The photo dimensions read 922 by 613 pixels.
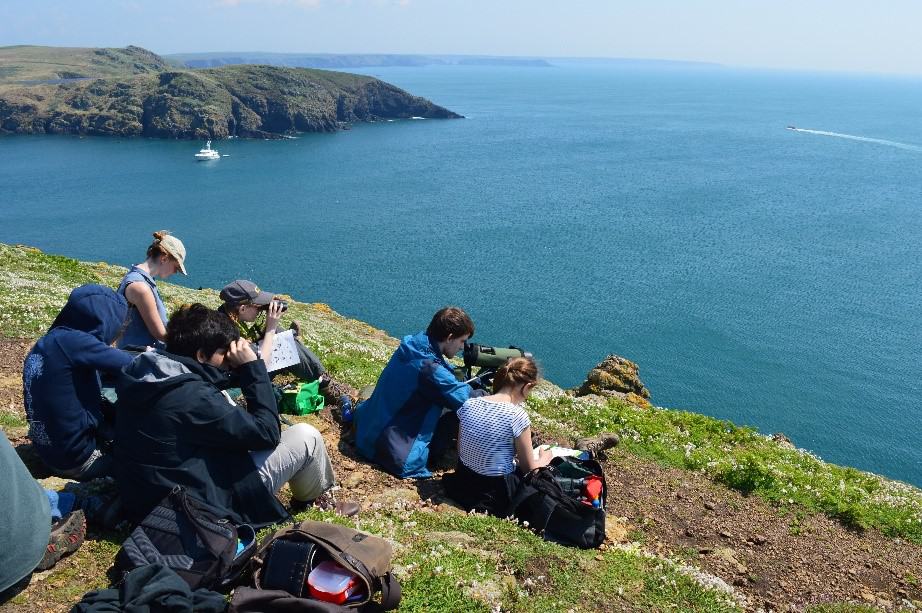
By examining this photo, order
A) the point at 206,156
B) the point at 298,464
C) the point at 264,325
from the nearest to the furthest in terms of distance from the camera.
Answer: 1. the point at 298,464
2. the point at 264,325
3. the point at 206,156

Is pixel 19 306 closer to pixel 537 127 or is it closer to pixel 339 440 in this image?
pixel 339 440

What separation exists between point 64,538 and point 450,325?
5.19 metres

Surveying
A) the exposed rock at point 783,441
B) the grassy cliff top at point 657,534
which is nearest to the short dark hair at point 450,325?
the grassy cliff top at point 657,534

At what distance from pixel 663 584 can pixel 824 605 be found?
2597 mm

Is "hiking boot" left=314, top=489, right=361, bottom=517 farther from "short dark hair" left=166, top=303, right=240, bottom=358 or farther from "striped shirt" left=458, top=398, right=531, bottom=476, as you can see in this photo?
"short dark hair" left=166, top=303, right=240, bottom=358

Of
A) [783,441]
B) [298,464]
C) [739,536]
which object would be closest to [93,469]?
[298,464]

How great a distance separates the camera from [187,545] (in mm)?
6332

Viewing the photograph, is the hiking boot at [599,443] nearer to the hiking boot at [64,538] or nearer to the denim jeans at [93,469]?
the denim jeans at [93,469]

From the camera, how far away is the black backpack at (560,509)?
28.7 feet

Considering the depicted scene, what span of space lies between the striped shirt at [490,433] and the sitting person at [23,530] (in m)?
4.48

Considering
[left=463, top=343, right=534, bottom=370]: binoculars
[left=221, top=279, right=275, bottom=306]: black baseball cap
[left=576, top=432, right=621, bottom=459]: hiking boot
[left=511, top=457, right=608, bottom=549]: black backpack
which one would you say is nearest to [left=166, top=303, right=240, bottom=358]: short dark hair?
[left=221, top=279, right=275, bottom=306]: black baseball cap

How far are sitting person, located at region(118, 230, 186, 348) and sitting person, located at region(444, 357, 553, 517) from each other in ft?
15.7

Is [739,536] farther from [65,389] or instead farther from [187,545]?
[65,389]

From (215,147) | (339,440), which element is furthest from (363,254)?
(215,147)
